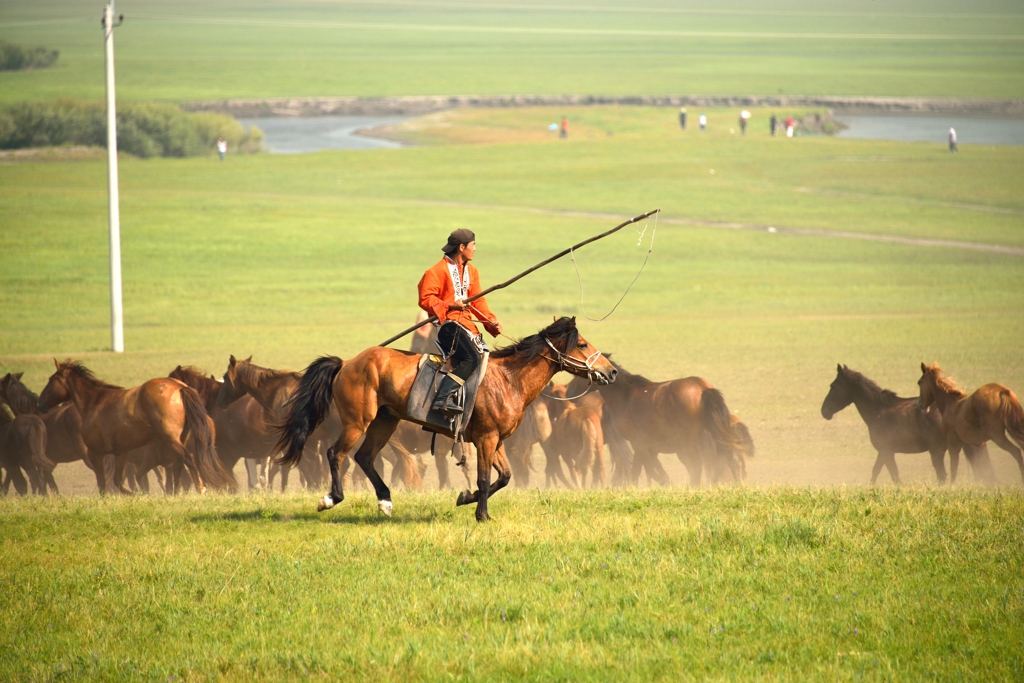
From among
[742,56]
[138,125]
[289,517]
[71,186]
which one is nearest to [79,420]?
[289,517]

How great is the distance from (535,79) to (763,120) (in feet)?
118

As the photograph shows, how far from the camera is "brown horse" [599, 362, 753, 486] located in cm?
1357

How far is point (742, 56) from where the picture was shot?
130000 mm

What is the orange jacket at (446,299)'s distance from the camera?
8617 millimetres

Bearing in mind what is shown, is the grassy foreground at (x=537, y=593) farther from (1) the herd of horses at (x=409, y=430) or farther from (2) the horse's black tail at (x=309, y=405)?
(1) the herd of horses at (x=409, y=430)

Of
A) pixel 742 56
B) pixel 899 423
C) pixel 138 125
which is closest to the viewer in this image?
pixel 899 423

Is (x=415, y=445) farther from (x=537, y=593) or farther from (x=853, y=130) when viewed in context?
(x=853, y=130)

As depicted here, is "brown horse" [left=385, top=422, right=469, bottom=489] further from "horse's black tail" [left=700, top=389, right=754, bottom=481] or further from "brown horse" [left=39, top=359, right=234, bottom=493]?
"horse's black tail" [left=700, top=389, right=754, bottom=481]

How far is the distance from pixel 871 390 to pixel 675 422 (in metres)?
2.59

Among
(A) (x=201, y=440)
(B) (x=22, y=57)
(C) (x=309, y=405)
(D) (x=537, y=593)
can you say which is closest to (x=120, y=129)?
(B) (x=22, y=57)

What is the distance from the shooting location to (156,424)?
41.1ft

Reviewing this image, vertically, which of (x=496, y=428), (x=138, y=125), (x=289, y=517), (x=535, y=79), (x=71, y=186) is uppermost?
(x=535, y=79)

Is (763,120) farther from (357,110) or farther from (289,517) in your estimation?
(289,517)

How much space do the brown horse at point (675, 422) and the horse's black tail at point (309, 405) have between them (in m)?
5.39
